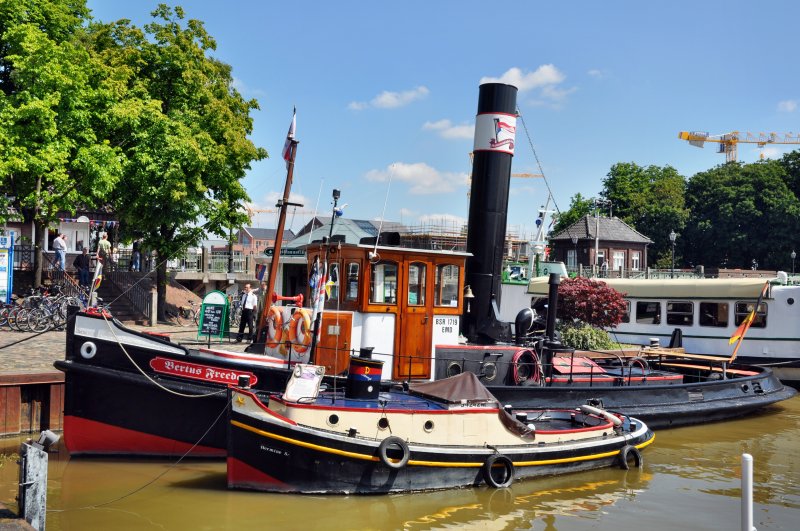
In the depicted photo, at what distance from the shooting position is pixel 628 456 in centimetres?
1211

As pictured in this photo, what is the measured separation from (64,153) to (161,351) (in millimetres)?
12650

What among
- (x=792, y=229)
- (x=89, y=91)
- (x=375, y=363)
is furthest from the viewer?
(x=792, y=229)

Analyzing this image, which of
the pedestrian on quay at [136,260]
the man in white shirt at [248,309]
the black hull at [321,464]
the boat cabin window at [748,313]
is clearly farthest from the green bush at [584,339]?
the pedestrian on quay at [136,260]

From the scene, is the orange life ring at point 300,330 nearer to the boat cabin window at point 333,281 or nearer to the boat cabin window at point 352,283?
the boat cabin window at point 333,281

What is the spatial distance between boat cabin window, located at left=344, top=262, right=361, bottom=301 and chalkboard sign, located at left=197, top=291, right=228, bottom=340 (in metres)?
7.02

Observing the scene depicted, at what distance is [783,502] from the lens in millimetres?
10852

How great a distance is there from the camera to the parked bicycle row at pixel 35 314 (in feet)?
64.6

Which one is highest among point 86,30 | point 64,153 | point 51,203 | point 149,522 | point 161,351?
point 86,30

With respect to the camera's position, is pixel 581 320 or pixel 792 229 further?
pixel 792 229

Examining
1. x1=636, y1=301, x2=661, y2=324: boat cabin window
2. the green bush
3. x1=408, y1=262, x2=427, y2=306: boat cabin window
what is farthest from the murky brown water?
x1=636, y1=301, x2=661, y2=324: boat cabin window

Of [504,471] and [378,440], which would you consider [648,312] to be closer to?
[504,471]

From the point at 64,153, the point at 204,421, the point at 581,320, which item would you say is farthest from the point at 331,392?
the point at 64,153

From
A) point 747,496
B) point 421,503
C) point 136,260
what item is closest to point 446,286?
point 421,503

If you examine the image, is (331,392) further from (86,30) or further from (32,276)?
(86,30)
